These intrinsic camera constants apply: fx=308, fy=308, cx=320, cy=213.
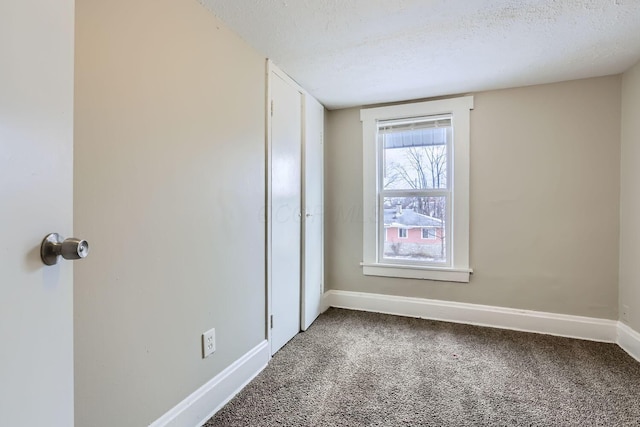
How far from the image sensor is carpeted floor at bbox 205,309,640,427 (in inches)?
59.9

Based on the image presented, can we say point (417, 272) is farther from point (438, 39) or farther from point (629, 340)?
point (438, 39)

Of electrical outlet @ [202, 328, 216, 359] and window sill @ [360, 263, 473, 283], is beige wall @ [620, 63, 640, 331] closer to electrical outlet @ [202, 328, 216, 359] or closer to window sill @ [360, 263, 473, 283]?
window sill @ [360, 263, 473, 283]

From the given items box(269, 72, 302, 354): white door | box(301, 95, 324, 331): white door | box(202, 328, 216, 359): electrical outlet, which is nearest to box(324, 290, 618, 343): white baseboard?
box(301, 95, 324, 331): white door

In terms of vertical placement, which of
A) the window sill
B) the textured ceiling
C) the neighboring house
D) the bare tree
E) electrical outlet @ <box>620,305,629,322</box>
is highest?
the textured ceiling

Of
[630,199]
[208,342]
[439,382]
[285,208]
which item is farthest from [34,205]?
[630,199]

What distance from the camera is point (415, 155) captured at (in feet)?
9.61

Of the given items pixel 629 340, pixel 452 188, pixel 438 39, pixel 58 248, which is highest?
pixel 438 39

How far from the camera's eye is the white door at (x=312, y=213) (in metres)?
2.61

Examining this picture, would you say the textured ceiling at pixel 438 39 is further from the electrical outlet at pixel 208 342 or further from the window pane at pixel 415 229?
the electrical outlet at pixel 208 342

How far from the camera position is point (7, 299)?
0.55 metres

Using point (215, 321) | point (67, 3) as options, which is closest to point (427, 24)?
point (67, 3)

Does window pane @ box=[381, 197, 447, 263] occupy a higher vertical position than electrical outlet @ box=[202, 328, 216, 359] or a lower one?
higher

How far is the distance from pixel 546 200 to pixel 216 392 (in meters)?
2.73

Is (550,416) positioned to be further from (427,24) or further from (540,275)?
(427,24)
